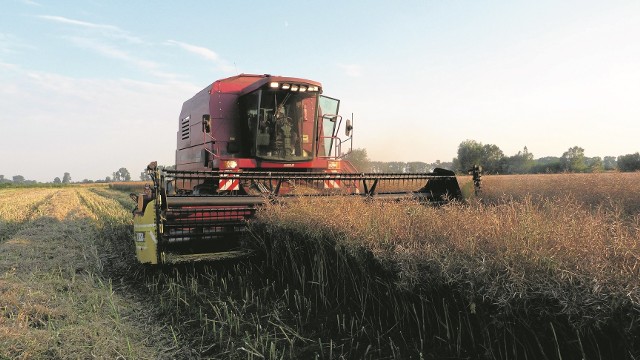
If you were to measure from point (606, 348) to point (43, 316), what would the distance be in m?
3.87

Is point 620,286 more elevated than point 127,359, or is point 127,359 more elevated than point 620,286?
point 620,286

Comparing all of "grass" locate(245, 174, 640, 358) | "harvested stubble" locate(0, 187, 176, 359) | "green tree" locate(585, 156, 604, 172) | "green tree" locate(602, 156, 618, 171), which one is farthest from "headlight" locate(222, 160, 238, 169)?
"green tree" locate(602, 156, 618, 171)

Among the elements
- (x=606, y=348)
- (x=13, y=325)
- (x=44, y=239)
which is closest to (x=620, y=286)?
(x=606, y=348)

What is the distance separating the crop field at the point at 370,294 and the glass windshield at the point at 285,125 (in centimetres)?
248

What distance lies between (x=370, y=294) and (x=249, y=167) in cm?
406

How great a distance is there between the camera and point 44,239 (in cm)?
755

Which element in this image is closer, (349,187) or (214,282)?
(214,282)

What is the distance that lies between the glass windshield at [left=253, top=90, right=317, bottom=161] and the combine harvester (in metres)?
0.02

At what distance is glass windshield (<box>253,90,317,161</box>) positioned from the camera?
692 centimetres

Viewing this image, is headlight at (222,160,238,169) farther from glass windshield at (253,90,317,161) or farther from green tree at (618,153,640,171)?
green tree at (618,153,640,171)

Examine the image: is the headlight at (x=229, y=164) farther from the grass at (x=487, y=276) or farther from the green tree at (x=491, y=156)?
the green tree at (x=491, y=156)

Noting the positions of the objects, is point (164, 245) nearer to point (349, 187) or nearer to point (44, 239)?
point (349, 187)

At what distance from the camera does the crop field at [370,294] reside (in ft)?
6.20

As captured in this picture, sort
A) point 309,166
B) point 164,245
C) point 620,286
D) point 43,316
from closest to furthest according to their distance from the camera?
point 620,286
point 43,316
point 164,245
point 309,166
